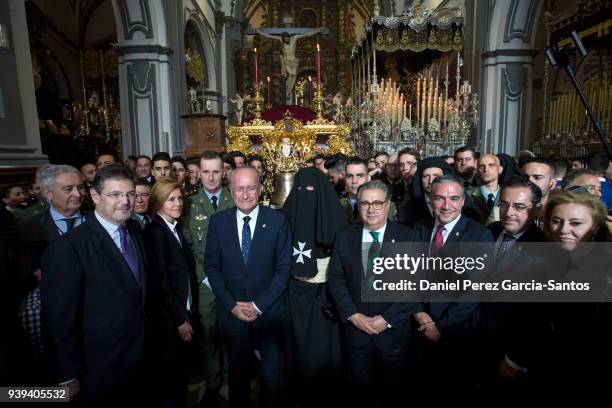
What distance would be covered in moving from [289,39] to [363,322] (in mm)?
18088

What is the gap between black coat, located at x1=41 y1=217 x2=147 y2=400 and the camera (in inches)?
70.7

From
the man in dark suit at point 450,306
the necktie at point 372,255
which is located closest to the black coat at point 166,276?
the necktie at point 372,255

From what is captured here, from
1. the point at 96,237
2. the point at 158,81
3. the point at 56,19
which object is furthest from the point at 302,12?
the point at 96,237

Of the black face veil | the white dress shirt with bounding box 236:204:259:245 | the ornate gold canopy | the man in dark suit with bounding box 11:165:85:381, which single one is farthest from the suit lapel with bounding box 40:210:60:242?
the ornate gold canopy

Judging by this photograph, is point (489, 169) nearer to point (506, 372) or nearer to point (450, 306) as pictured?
point (450, 306)

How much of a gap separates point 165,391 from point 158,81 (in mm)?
8414

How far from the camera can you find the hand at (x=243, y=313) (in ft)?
8.20

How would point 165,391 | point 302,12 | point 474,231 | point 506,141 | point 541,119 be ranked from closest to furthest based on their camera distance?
point 474,231, point 165,391, point 506,141, point 541,119, point 302,12

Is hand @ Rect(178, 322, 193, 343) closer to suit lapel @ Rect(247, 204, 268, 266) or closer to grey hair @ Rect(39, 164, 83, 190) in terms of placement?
suit lapel @ Rect(247, 204, 268, 266)

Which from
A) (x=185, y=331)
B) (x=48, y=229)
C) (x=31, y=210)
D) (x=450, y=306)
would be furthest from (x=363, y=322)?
(x=31, y=210)

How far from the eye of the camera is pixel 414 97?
10.1m

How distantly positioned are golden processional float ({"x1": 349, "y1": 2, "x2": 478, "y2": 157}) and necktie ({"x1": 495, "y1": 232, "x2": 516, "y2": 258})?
20.7ft

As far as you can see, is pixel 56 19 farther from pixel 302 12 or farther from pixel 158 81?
pixel 302 12

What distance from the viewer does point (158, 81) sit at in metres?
9.19
